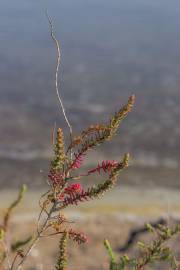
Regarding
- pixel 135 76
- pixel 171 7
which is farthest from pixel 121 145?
pixel 171 7

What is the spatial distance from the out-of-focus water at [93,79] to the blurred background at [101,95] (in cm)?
4

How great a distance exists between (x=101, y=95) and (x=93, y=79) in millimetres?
1659

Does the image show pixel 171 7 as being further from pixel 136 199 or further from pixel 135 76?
pixel 136 199

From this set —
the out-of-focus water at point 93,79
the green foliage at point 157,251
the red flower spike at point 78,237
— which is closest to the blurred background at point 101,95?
the out-of-focus water at point 93,79

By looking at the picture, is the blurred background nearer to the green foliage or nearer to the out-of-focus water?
the out-of-focus water

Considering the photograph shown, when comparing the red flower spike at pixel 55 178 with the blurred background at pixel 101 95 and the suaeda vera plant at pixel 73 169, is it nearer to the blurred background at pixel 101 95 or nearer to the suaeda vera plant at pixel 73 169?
the suaeda vera plant at pixel 73 169

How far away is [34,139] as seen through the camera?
83.1 ft

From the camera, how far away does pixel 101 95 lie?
28.5 metres

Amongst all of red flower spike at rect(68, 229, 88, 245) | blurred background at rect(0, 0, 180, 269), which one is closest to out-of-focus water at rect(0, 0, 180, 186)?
blurred background at rect(0, 0, 180, 269)

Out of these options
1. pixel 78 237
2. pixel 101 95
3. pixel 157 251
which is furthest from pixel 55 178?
pixel 101 95

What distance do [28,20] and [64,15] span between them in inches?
98.3

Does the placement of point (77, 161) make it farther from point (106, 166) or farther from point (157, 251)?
point (157, 251)

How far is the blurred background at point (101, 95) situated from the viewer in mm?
22781

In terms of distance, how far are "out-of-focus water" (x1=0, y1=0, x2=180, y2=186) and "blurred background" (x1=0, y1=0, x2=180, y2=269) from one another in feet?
0.13
